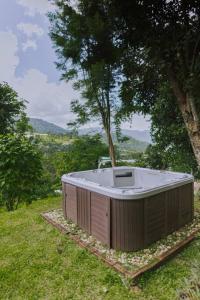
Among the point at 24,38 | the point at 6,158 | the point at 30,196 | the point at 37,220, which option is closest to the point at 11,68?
the point at 24,38

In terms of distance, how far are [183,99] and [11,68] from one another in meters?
6.14

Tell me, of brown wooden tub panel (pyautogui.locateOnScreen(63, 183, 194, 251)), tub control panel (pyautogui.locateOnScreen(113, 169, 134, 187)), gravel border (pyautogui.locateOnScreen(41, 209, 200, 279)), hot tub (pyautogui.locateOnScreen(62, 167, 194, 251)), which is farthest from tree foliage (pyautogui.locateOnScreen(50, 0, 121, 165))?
gravel border (pyautogui.locateOnScreen(41, 209, 200, 279))

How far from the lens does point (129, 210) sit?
2.82 metres

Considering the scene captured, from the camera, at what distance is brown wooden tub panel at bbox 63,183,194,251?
285 centimetres

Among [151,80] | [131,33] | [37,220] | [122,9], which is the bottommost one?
[37,220]

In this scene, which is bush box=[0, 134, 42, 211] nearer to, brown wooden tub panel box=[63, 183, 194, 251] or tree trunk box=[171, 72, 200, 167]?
brown wooden tub panel box=[63, 183, 194, 251]

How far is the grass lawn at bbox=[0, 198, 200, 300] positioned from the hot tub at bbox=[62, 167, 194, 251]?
39 centimetres

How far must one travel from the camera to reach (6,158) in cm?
475

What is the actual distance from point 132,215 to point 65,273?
1039 millimetres

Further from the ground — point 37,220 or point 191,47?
point 191,47

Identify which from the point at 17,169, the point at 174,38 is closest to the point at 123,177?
the point at 17,169

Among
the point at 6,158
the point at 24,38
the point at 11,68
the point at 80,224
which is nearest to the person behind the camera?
the point at 80,224

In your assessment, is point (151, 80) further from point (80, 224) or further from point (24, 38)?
point (24, 38)

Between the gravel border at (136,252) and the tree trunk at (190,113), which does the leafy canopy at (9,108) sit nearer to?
the gravel border at (136,252)
